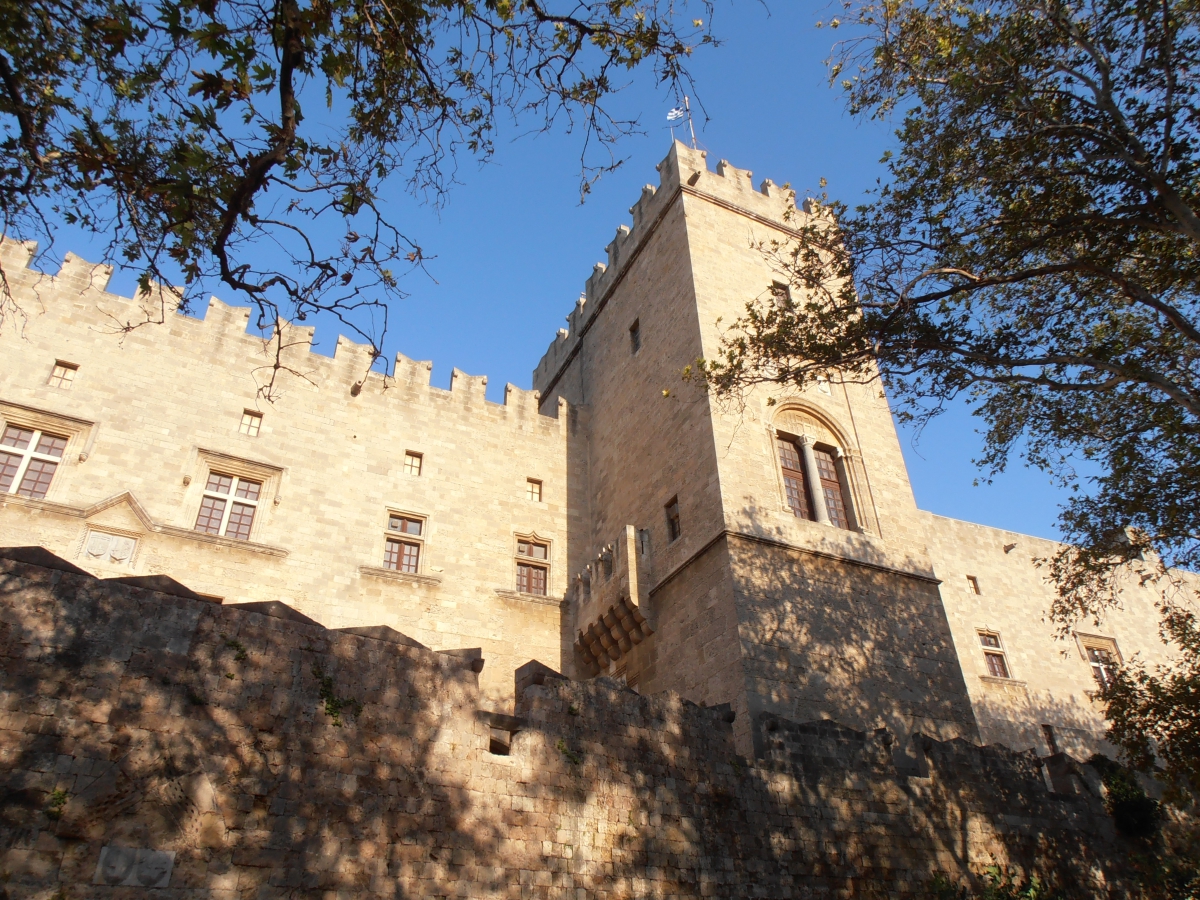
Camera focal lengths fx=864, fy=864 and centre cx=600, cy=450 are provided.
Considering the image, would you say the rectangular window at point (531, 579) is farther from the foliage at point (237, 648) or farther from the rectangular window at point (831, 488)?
the foliage at point (237, 648)

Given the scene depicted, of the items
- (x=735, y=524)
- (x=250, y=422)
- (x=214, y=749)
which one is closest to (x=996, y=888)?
(x=735, y=524)

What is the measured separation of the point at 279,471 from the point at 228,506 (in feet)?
3.53

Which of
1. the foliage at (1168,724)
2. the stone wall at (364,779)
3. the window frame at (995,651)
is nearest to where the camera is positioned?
the stone wall at (364,779)

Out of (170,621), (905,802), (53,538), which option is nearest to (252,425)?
(53,538)

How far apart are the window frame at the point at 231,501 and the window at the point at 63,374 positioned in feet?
8.52

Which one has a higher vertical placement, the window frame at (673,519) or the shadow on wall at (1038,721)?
the window frame at (673,519)

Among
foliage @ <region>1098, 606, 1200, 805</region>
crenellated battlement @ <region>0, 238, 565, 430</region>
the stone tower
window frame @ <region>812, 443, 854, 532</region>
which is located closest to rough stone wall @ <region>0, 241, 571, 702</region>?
crenellated battlement @ <region>0, 238, 565, 430</region>

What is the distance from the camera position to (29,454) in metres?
13.4

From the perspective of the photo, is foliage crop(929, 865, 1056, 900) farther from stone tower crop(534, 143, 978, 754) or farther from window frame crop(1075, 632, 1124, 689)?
window frame crop(1075, 632, 1124, 689)

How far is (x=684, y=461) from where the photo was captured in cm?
1501

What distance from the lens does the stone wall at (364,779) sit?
6301 mm

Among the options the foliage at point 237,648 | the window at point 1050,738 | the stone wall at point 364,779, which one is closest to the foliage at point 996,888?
the stone wall at point 364,779

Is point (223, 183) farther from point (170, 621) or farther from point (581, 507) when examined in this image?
point (581, 507)

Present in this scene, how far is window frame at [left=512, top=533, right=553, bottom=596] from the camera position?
1656 centimetres
